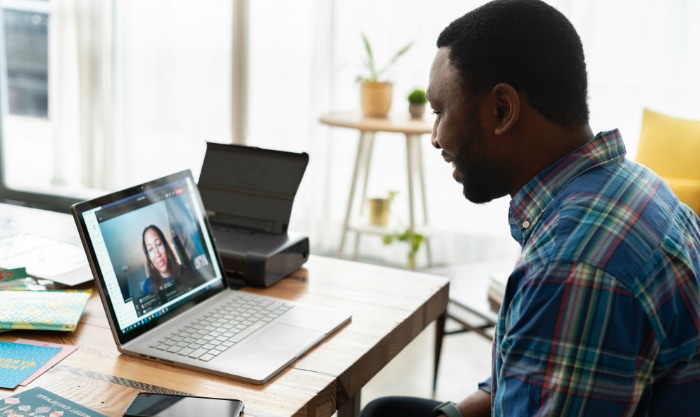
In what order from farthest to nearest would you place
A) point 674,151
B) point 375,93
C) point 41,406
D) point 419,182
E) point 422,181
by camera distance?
point 419,182 → point 422,181 → point 375,93 → point 674,151 → point 41,406

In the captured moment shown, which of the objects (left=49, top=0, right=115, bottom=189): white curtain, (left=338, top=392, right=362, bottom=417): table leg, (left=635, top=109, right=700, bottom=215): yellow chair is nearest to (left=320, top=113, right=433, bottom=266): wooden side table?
(left=635, top=109, right=700, bottom=215): yellow chair

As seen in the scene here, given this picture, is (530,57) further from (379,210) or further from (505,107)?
(379,210)

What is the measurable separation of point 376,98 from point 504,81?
2294 mm

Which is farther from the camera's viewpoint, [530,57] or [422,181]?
[422,181]

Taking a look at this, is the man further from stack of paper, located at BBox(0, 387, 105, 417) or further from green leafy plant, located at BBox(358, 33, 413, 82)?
green leafy plant, located at BBox(358, 33, 413, 82)

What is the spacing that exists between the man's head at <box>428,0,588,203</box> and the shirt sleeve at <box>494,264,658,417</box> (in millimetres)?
239

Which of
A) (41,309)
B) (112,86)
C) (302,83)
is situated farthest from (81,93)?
(41,309)

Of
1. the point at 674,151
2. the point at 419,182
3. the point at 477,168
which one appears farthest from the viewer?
the point at 419,182

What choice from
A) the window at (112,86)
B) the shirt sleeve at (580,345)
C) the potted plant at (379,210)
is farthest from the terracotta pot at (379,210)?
the shirt sleeve at (580,345)

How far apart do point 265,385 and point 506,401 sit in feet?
1.16

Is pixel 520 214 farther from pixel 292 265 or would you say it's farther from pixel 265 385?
pixel 292 265

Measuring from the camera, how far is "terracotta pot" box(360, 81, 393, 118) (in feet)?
10.8

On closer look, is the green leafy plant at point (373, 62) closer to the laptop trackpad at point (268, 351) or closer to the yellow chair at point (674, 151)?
the yellow chair at point (674, 151)

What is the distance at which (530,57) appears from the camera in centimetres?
103
